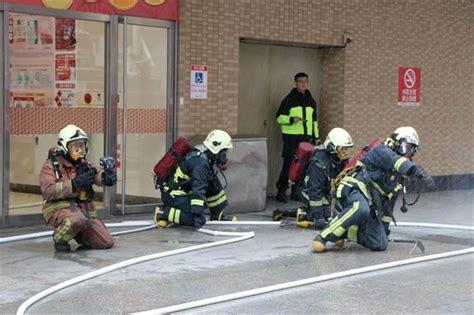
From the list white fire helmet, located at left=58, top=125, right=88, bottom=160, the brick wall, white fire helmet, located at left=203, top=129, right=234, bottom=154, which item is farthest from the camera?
Result: the brick wall

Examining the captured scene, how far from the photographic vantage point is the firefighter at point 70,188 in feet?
26.8

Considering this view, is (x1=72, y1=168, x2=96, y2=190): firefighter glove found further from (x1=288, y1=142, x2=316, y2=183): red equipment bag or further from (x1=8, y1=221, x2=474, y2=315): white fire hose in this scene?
(x1=288, y1=142, x2=316, y2=183): red equipment bag

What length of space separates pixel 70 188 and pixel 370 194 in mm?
3021

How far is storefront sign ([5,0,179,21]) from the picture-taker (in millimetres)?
10070

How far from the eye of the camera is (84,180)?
8.20 metres

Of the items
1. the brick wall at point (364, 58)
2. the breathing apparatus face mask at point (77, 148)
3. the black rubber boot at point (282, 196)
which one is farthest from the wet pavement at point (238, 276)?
the brick wall at point (364, 58)

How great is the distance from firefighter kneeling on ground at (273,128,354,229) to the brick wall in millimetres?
2327

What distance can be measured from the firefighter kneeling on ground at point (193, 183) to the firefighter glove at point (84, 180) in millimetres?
1570

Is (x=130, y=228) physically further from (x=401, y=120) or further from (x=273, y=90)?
(x=401, y=120)

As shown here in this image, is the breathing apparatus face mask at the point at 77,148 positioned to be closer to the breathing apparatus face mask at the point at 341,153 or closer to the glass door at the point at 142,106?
the glass door at the point at 142,106

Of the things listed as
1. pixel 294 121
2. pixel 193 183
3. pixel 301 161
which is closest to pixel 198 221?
pixel 193 183

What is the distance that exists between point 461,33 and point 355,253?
793 cm

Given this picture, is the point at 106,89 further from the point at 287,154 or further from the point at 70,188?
the point at 287,154

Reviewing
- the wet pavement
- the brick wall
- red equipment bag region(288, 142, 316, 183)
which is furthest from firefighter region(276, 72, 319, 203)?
the wet pavement
